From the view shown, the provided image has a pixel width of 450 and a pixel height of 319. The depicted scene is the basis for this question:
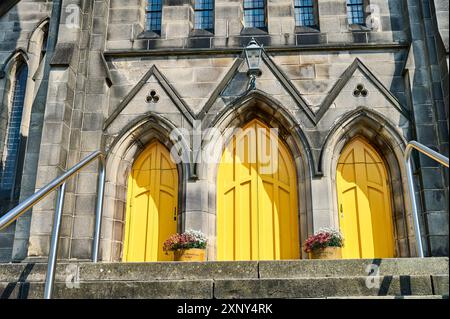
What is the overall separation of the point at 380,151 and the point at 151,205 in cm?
472

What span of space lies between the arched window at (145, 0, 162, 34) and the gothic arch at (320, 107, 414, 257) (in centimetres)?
461

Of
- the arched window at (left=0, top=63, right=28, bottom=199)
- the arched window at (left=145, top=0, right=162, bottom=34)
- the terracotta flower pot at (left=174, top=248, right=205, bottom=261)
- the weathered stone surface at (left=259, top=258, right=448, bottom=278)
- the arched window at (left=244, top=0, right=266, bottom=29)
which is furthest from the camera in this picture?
the arched window at (left=145, top=0, right=162, bottom=34)

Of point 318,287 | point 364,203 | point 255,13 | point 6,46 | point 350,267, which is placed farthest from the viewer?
point 6,46

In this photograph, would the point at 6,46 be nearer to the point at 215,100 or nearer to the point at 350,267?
the point at 215,100

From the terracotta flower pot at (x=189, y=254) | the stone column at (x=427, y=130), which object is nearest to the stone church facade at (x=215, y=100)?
the stone column at (x=427, y=130)

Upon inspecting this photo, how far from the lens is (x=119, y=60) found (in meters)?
10.7

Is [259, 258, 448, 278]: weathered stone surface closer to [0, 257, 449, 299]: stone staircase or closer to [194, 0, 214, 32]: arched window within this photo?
[0, 257, 449, 299]: stone staircase

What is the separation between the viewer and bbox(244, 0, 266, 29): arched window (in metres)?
11.0

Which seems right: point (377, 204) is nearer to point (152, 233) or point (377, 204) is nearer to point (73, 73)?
point (152, 233)

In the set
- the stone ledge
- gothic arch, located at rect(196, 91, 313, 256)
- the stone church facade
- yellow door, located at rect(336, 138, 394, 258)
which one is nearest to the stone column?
the stone church facade

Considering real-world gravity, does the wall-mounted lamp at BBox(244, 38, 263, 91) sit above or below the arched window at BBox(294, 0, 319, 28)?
below

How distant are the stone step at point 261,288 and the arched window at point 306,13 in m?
6.88

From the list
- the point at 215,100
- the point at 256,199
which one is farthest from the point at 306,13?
the point at 256,199

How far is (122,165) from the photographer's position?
32.9 feet
